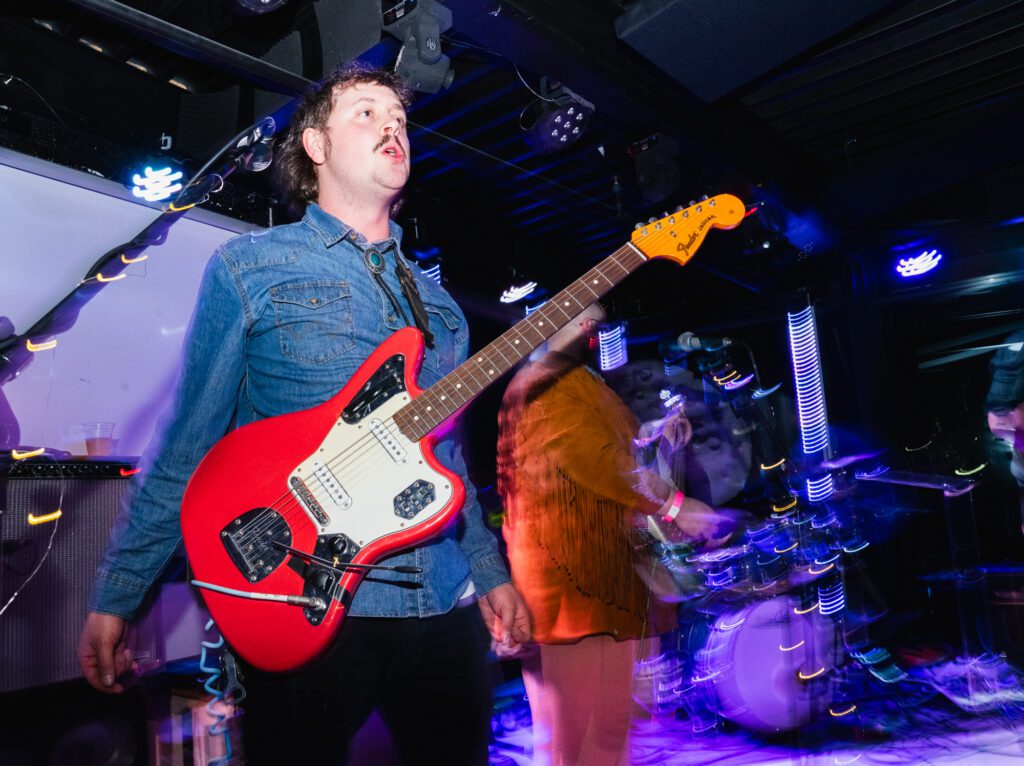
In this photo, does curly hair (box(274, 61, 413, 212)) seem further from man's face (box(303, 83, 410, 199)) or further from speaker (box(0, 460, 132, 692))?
speaker (box(0, 460, 132, 692))

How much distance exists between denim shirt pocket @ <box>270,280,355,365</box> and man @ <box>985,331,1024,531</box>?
5.19 m

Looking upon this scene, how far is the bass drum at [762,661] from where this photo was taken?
12.4 feet

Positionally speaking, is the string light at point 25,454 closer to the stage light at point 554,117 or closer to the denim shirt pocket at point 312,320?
the denim shirt pocket at point 312,320

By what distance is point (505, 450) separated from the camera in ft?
9.14

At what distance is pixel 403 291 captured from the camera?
152 cm

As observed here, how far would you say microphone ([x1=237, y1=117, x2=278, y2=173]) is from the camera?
2.78 meters

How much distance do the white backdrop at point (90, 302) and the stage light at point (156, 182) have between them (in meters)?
0.20

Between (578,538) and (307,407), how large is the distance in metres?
1.48

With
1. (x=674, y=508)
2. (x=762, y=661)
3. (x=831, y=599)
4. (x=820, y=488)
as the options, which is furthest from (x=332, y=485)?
(x=820, y=488)

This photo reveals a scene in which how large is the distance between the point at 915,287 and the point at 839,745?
4.89 meters

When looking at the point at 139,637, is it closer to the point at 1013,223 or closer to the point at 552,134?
the point at 552,134

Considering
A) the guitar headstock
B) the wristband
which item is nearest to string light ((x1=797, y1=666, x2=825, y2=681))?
the wristband

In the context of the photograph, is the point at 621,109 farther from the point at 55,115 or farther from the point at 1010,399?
the point at 1010,399

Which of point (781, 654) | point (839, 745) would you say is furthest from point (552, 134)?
point (839, 745)
